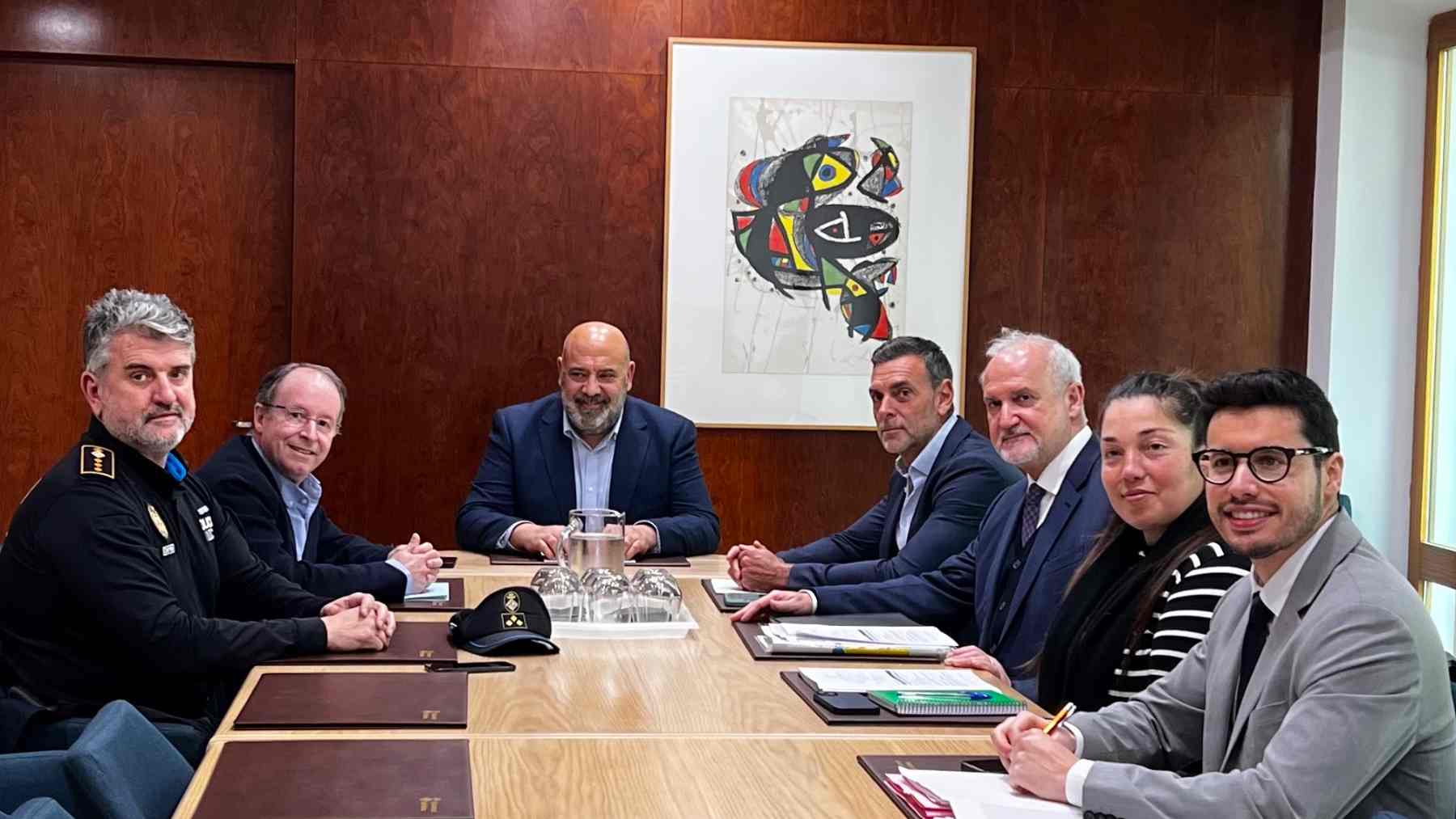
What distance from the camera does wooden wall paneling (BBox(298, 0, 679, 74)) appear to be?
5.60 m

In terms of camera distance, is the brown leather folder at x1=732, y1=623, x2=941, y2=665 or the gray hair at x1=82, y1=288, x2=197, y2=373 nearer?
the brown leather folder at x1=732, y1=623, x2=941, y2=665

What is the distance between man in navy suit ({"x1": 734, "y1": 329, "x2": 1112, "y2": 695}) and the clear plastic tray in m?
0.22

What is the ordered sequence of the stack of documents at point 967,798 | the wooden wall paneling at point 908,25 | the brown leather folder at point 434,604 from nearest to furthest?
1. the stack of documents at point 967,798
2. the brown leather folder at point 434,604
3. the wooden wall paneling at point 908,25

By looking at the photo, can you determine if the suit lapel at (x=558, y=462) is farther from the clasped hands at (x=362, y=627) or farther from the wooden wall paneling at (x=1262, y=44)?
the wooden wall paneling at (x=1262, y=44)

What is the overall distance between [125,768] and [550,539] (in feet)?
7.25

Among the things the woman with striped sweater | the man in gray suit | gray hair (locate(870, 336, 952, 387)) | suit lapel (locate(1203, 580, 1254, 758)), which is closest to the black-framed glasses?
the man in gray suit

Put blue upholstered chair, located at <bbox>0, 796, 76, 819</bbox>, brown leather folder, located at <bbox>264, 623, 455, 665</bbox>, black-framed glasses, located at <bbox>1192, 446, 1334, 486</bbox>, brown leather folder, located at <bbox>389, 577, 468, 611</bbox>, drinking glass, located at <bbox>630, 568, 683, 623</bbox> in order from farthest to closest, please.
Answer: brown leather folder, located at <bbox>389, 577, 468, 611</bbox>
drinking glass, located at <bbox>630, 568, 683, 623</bbox>
brown leather folder, located at <bbox>264, 623, 455, 665</bbox>
black-framed glasses, located at <bbox>1192, 446, 1334, 486</bbox>
blue upholstered chair, located at <bbox>0, 796, 76, 819</bbox>

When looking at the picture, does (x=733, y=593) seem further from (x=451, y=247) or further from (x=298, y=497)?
(x=451, y=247)

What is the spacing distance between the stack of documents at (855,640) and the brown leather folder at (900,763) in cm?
75

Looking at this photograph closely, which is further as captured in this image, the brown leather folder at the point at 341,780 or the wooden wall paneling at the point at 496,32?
the wooden wall paneling at the point at 496,32

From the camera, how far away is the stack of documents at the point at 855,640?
2.98m

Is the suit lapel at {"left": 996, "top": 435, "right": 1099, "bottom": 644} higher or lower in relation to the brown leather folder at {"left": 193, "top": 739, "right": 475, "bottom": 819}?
higher

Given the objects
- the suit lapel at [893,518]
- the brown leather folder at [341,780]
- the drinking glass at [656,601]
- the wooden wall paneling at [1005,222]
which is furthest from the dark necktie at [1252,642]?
the wooden wall paneling at [1005,222]

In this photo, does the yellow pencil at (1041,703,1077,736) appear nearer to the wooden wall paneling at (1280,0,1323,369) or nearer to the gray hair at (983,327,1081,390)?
the gray hair at (983,327,1081,390)
